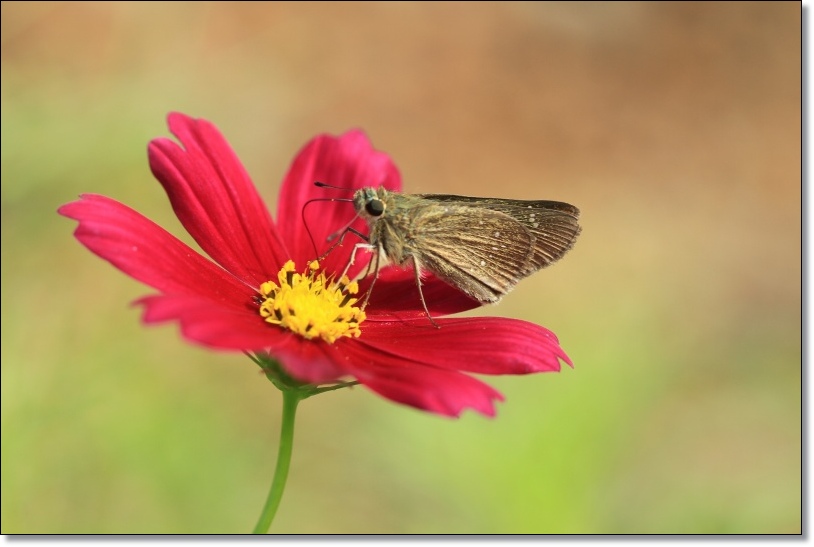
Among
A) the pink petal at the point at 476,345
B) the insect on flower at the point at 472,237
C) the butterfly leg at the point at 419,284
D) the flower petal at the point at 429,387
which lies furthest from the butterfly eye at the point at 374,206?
the flower petal at the point at 429,387

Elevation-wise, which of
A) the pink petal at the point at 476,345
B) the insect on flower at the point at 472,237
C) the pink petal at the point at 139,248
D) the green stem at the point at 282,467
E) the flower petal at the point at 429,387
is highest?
the insect on flower at the point at 472,237

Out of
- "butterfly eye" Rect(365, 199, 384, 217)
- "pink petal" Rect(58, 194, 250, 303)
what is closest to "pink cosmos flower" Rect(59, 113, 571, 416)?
"pink petal" Rect(58, 194, 250, 303)

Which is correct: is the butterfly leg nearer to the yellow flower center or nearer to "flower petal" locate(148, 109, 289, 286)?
the yellow flower center

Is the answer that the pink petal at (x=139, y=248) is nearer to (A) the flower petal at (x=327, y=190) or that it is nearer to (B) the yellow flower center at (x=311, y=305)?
(B) the yellow flower center at (x=311, y=305)

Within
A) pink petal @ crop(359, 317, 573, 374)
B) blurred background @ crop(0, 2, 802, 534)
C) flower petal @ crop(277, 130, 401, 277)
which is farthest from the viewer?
blurred background @ crop(0, 2, 802, 534)

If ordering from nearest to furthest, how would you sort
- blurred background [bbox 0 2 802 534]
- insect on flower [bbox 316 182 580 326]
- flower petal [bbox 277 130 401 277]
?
insect on flower [bbox 316 182 580 326], flower petal [bbox 277 130 401 277], blurred background [bbox 0 2 802 534]

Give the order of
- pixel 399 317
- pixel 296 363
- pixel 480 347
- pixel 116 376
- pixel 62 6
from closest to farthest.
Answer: pixel 296 363
pixel 480 347
pixel 399 317
pixel 116 376
pixel 62 6

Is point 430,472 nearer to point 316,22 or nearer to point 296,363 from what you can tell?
point 296,363

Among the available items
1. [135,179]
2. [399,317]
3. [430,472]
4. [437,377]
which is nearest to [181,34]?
[135,179]
